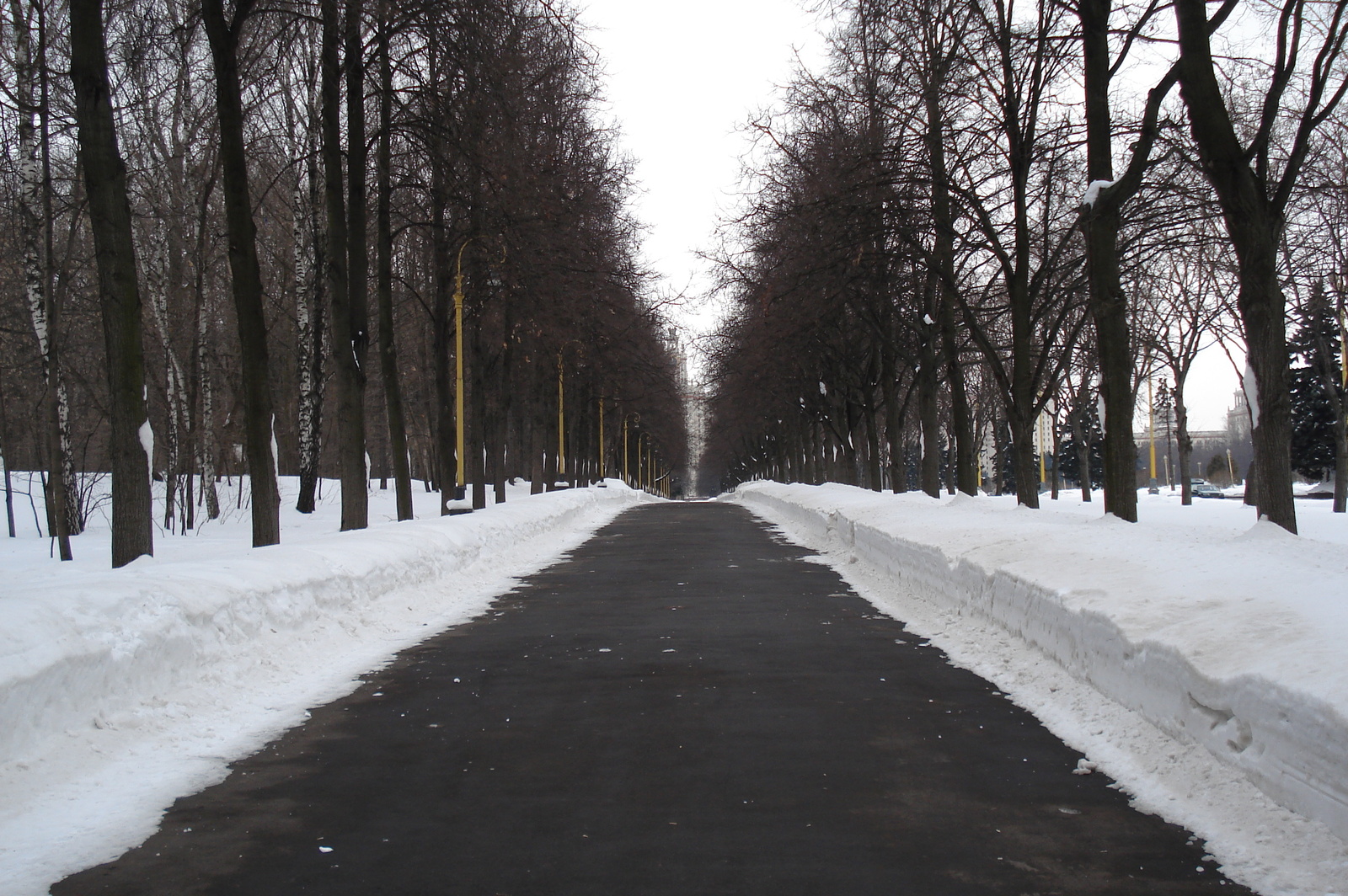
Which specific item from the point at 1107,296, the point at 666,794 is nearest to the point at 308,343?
the point at 1107,296

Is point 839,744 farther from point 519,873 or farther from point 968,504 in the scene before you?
point 968,504

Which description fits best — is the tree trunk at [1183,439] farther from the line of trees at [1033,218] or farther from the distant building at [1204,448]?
the distant building at [1204,448]

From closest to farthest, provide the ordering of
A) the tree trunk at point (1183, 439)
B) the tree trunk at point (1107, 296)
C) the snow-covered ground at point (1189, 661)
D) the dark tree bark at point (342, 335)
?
the snow-covered ground at point (1189, 661) < the tree trunk at point (1107, 296) < the dark tree bark at point (342, 335) < the tree trunk at point (1183, 439)

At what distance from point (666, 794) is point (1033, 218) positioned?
2302cm

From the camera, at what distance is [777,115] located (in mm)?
Result: 24844

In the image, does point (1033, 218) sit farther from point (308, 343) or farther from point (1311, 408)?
point (1311, 408)

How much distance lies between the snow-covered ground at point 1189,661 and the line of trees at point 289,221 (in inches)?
338

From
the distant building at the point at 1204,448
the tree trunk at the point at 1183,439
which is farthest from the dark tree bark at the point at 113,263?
the distant building at the point at 1204,448

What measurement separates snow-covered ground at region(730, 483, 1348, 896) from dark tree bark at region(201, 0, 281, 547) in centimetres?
792

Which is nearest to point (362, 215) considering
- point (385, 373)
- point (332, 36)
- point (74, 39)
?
point (385, 373)

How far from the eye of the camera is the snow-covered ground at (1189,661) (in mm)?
4754

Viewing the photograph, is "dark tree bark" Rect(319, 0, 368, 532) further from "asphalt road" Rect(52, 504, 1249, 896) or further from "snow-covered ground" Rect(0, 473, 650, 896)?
"asphalt road" Rect(52, 504, 1249, 896)

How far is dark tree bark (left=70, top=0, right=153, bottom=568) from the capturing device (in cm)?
1106

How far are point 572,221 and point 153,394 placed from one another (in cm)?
2656
